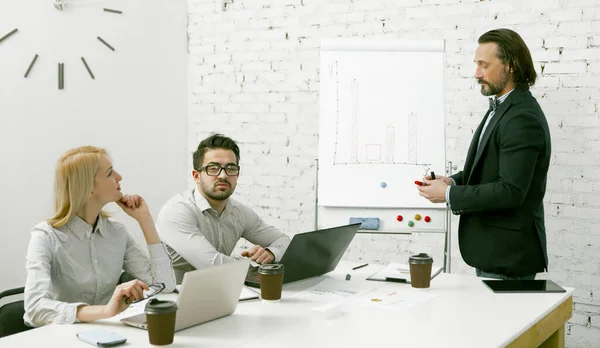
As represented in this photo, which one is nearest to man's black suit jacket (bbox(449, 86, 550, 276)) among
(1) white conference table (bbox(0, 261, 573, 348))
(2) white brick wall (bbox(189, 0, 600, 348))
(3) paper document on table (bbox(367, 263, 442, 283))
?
(3) paper document on table (bbox(367, 263, 442, 283))

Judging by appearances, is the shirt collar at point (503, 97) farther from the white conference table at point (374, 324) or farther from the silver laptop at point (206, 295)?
the silver laptop at point (206, 295)

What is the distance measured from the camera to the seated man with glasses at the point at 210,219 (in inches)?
97.8

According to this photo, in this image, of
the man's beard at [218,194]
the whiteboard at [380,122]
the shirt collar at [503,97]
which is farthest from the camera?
the whiteboard at [380,122]

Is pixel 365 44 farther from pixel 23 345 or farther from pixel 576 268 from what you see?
pixel 23 345

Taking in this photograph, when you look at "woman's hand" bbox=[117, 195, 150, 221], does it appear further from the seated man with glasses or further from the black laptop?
the black laptop

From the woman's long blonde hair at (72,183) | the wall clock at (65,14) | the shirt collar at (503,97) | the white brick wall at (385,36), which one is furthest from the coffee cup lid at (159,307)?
the white brick wall at (385,36)

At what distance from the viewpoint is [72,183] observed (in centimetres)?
213

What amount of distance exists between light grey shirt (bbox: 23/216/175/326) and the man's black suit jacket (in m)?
1.25

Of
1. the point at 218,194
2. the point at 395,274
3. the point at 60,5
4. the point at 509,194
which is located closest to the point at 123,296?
the point at 218,194

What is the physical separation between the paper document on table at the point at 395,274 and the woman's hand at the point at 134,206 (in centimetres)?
86

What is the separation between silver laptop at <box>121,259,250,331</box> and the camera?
1633mm

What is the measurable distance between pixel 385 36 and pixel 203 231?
6.85 feet

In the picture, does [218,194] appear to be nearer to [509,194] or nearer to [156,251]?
[156,251]

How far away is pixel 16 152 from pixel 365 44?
6.77ft
